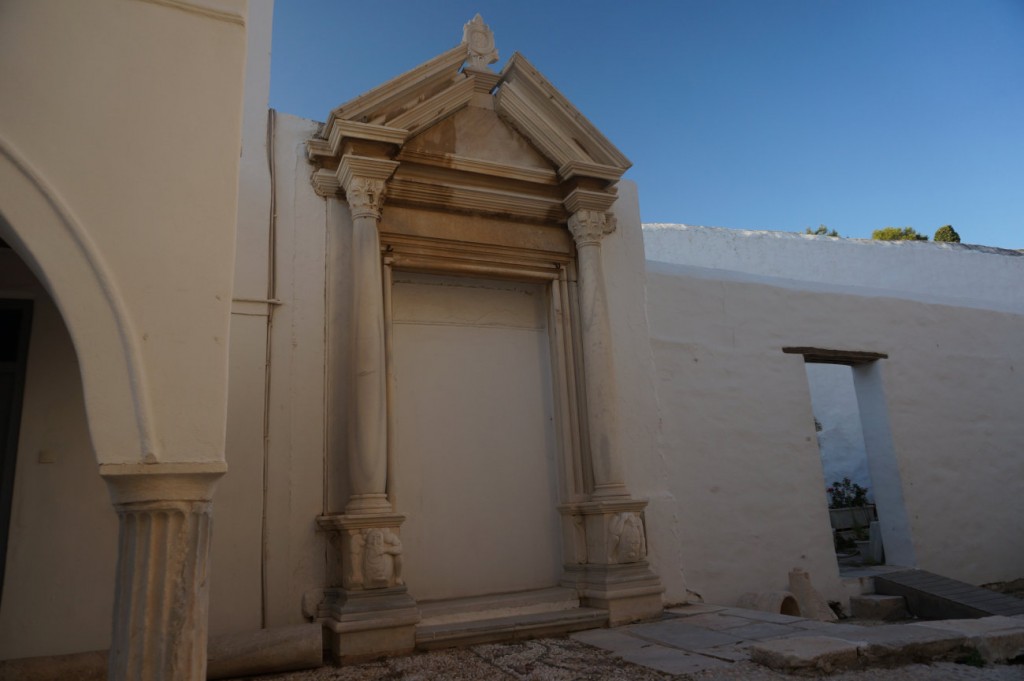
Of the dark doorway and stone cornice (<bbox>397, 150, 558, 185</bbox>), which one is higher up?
stone cornice (<bbox>397, 150, 558, 185</bbox>)

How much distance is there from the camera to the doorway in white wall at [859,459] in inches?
282

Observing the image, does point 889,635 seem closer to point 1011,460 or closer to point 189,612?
point 189,612

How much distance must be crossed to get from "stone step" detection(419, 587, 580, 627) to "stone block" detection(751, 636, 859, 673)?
1.65 m

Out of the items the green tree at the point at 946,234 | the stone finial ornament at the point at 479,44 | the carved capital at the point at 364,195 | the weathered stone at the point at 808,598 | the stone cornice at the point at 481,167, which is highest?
the green tree at the point at 946,234

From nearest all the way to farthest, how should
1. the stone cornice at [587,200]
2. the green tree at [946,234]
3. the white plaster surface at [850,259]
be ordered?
1. the stone cornice at [587,200]
2. the white plaster surface at [850,259]
3. the green tree at [946,234]

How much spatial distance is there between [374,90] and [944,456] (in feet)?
21.9

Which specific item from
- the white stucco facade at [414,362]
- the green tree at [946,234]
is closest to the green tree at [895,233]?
the green tree at [946,234]

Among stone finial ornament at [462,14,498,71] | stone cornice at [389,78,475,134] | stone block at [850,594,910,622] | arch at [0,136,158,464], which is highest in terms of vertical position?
stone finial ornament at [462,14,498,71]

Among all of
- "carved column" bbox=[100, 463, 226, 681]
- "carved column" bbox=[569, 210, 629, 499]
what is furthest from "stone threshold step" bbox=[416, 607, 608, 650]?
"carved column" bbox=[100, 463, 226, 681]

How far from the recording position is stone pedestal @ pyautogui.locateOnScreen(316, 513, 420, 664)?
4.04 m

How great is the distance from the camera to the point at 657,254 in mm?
12914

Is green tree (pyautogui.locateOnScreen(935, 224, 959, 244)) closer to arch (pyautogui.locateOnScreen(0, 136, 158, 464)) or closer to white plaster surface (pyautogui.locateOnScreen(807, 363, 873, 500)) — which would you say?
white plaster surface (pyautogui.locateOnScreen(807, 363, 873, 500))

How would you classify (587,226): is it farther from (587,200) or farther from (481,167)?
(481,167)

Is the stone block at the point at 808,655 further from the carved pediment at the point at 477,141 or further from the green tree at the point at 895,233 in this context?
the green tree at the point at 895,233
